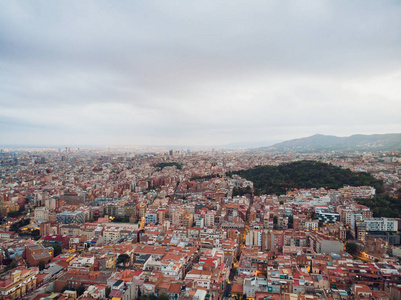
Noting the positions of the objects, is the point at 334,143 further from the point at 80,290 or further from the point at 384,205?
the point at 80,290

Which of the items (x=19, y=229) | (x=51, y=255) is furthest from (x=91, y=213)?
(x=51, y=255)

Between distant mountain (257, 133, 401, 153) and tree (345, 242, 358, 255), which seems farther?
distant mountain (257, 133, 401, 153)

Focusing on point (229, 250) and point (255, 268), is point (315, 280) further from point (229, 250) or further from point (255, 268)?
point (229, 250)

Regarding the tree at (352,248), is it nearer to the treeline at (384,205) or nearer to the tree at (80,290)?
the treeline at (384,205)

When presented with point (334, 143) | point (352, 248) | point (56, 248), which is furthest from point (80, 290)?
point (334, 143)

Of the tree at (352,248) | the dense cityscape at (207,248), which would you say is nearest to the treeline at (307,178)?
the dense cityscape at (207,248)

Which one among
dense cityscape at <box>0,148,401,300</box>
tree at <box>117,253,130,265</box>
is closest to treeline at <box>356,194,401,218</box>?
dense cityscape at <box>0,148,401,300</box>

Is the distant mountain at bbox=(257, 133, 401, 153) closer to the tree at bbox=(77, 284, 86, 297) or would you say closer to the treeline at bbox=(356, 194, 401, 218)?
the treeline at bbox=(356, 194, 401, 218)
